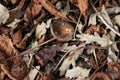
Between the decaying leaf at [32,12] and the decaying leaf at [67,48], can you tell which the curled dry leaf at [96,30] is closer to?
the decaying leaf at [67,48]

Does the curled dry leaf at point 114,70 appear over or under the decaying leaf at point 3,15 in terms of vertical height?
under

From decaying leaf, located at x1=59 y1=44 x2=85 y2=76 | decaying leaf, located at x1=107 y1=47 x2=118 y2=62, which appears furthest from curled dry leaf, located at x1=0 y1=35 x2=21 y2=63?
decaying leaf, located at x1=107 y1=47 x2=118 y2=62

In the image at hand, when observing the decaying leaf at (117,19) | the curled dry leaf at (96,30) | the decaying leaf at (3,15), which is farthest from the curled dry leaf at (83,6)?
the decaying leaf at (3,15)

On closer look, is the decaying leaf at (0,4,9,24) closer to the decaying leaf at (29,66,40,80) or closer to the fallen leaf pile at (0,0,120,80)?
the fallen leaf pile at (0,0,120,80)

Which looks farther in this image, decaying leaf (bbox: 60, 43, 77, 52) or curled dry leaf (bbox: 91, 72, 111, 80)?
decaying leaf (bbox: 60, 43, 77, 52)

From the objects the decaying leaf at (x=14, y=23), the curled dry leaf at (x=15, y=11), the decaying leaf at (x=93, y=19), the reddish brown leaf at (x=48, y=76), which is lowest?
the reddish brown leaf at (x=48, y=76)

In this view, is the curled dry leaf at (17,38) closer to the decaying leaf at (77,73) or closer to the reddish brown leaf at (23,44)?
the reddish brown leaf at (23,44)

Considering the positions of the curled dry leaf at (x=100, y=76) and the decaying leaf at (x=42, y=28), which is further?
the decaying leaf at (x=42, y=28)

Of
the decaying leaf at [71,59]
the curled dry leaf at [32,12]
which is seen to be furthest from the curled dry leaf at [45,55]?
the curled dry leaf at [32,12]
